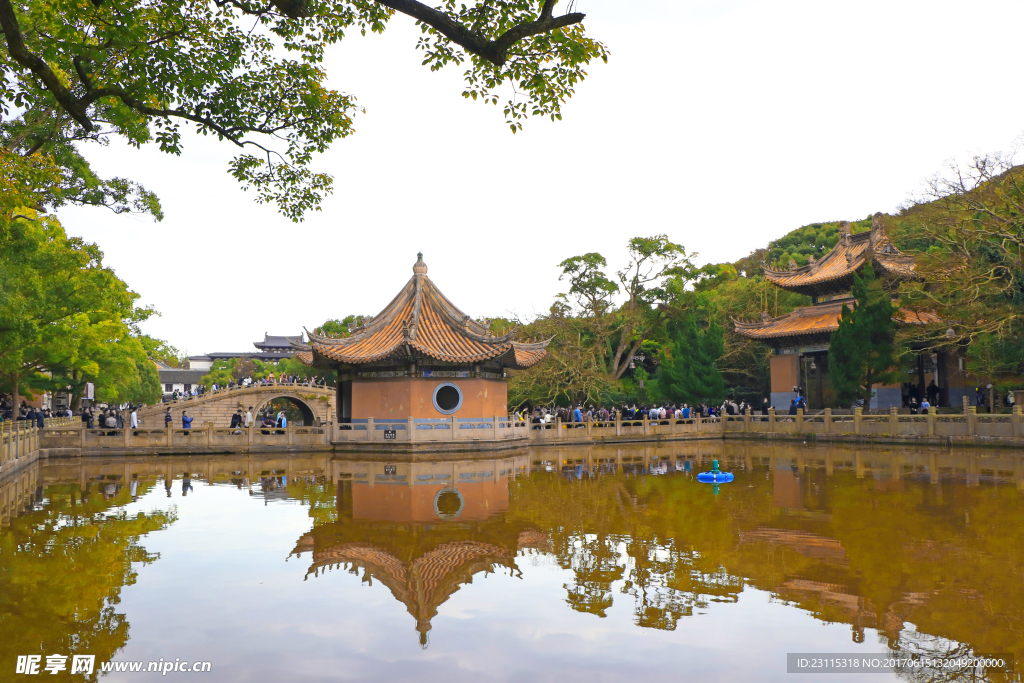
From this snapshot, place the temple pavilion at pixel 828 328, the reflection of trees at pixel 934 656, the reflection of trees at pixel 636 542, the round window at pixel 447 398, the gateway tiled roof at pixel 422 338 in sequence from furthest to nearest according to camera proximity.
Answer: the temple pavilion at pixel 828 328, the round window at pixel 447 398, the gateway tiled roof at pixel 422 338, the reflection of trees at pixel 636 542, the reflection of trees at pixel 934 656

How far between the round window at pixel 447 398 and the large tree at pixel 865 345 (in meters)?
14.2

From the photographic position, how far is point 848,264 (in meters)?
30.8

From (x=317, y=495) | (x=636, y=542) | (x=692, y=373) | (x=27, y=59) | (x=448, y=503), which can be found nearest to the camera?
(x=27, y=59)

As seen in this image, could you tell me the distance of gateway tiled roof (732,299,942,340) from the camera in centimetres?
3005

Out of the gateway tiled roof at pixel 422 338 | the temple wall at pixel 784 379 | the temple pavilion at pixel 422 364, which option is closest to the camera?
the gateway tiled roof at pixel 422 338

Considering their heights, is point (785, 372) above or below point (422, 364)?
below

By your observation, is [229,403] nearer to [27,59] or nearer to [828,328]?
[828,328]

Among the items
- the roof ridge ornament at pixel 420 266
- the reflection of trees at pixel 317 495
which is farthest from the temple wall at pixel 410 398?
the reflection of trees at pixel 317 495

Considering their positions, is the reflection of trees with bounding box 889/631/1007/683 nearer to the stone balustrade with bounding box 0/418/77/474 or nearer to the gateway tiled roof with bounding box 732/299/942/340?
the stone balustrade with bounding box 0/418/77/474

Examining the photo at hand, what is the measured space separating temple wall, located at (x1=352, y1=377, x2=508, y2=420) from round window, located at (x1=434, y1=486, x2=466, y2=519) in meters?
9.57

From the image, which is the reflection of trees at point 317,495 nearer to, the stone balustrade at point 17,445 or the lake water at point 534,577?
the lake water at point 534,577

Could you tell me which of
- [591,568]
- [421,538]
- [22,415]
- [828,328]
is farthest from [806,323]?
[22,415]

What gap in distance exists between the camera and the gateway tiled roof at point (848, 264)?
95.4ft

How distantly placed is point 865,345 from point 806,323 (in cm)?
536
